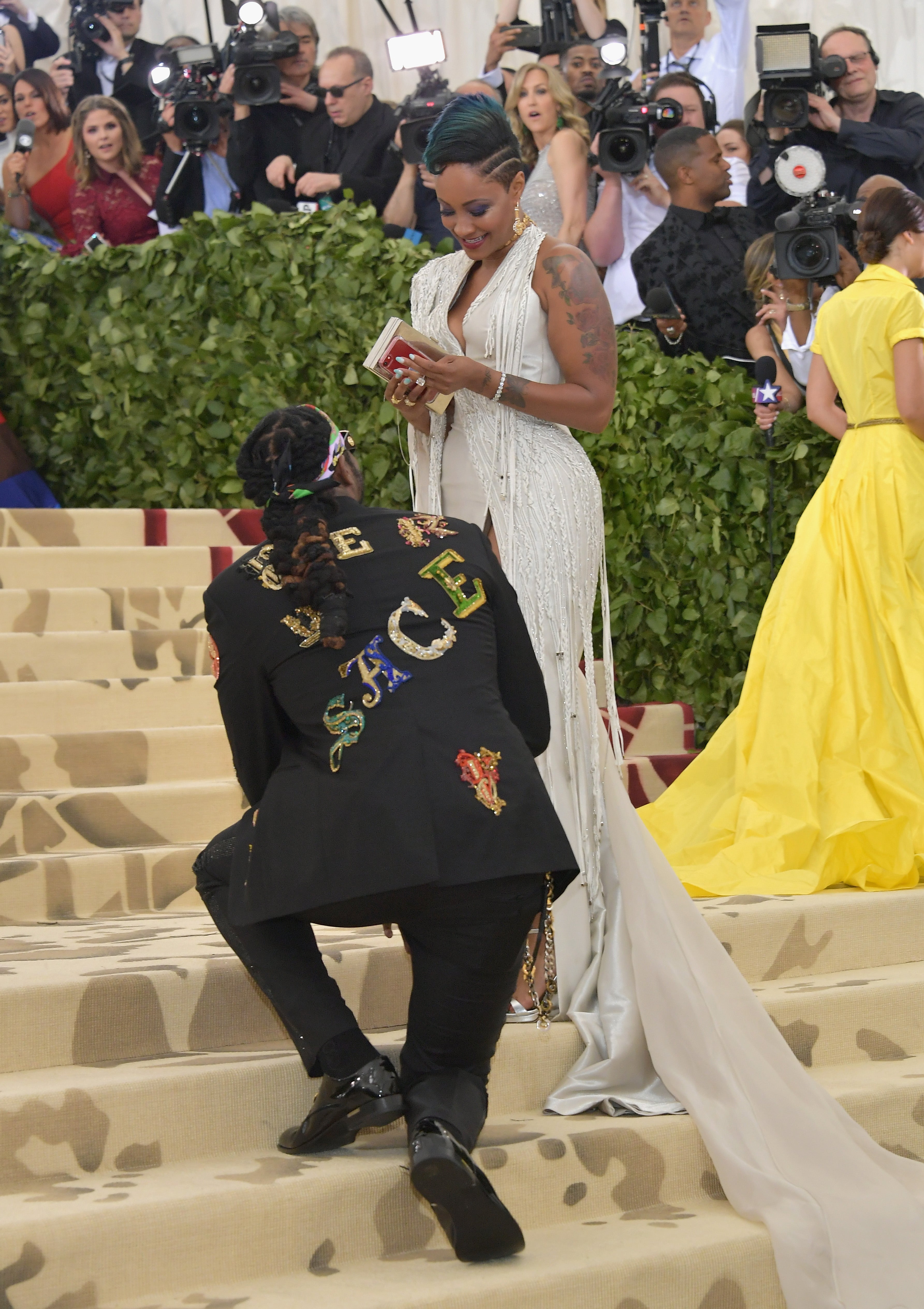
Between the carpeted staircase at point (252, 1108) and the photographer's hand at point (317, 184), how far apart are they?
10.8ft

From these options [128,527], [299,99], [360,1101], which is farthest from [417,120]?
[360,1101]

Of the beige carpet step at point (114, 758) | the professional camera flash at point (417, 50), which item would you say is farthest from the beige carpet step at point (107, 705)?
the professional camera flash at point (417, 50)

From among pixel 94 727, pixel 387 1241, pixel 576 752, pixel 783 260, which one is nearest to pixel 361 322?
pixel 783 260

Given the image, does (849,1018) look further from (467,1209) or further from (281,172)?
(281,172)

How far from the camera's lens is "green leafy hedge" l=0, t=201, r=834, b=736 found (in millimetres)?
4527

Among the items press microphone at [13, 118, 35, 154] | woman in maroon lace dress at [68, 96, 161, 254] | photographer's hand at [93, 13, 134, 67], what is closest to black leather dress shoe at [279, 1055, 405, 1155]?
woman in maroon lace dress at [68, 96, 161, 254]

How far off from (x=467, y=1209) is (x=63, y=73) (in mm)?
6967

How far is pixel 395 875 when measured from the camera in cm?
185

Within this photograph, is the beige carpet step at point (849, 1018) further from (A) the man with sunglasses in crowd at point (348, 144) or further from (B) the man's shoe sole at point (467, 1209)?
(A) the man with sunglasses in crowd at point (348, 144)

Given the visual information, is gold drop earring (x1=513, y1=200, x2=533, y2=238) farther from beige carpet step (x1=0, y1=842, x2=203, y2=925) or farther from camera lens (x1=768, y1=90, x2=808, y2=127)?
camera lens (x1=768, y1=90, x2=808, y2=127)

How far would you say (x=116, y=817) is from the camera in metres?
3.43

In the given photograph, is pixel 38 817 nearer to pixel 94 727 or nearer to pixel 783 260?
pixel 94 727

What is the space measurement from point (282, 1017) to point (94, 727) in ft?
6.40

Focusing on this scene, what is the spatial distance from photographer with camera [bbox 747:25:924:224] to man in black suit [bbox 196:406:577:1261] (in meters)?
4.18
